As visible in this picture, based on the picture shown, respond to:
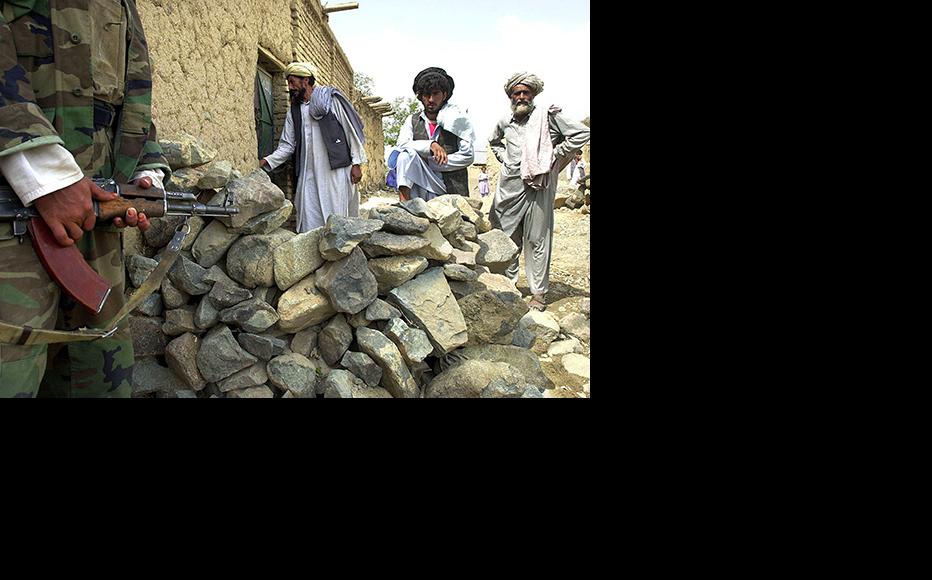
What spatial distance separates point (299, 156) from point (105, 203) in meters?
3.02

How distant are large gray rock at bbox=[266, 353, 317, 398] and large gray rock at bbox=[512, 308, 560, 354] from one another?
1283 mm

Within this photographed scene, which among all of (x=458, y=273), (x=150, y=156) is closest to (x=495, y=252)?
(x=458, y=273)

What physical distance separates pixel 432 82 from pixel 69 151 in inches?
130

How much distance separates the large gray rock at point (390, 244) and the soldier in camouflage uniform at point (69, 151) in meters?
1.20

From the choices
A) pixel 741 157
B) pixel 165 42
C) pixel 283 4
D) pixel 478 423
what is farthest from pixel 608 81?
pixel 283 4

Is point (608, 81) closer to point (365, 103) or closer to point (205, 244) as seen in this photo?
point (205, 244)

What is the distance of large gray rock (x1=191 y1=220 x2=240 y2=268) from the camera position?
106 inches

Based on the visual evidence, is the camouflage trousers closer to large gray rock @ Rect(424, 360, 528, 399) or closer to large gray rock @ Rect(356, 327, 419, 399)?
large gray rock @ Rect(356, 327, 419, 399)

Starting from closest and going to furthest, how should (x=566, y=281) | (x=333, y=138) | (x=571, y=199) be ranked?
1. (x=333, y=138)
2. (x=566, y=281)
3. (x=571, y=199)

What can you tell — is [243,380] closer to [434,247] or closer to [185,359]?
[185,359]

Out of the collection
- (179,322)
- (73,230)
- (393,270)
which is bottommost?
(179,322)

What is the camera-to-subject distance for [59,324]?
1541 mm

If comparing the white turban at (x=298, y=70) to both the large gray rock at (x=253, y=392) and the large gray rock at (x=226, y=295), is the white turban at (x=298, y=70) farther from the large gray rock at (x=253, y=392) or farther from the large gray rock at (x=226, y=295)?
the large gray rock at (x=253, y=392)

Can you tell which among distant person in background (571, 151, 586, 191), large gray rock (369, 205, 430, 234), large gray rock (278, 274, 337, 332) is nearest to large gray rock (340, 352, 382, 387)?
large gray rock (278, 274, 337, 332)
